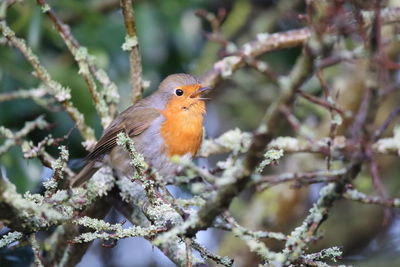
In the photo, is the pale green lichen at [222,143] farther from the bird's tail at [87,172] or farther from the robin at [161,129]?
the bird's tail at [87,172]

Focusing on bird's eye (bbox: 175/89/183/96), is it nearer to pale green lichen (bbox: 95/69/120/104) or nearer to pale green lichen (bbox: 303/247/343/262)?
pale green lichen (bbox: 95/69/120/104)

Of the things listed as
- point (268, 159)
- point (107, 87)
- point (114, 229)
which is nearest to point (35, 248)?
point (114, 229)

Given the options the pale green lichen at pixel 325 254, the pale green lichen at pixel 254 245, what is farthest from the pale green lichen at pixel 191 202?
the pale green lichen at pixel 325 254

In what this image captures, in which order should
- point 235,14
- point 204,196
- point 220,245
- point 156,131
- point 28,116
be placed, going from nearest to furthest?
point 204,196 → point 156,131 → point 28,116 → point 220,245 → point 235,14

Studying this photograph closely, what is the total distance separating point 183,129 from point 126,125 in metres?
0.40

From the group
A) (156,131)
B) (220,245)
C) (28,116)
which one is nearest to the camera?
(156,131)

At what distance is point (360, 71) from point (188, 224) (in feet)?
12.6

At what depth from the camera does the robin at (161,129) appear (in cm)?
429

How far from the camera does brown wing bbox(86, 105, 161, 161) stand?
4.16 metres

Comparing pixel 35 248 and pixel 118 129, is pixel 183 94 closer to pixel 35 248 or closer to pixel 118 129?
pixel 118 129

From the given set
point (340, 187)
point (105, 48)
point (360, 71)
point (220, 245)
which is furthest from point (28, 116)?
point (340, 187)

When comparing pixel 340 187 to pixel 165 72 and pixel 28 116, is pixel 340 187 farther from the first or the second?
pixel 165 72

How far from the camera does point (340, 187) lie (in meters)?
1.96

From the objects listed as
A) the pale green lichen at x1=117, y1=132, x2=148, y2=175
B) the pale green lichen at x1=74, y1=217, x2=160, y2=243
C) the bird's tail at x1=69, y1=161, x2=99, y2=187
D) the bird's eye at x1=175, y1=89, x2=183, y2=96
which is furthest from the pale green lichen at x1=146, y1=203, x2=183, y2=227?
the bird's eye at x1=175, y1=89, x2=183, y2=96
